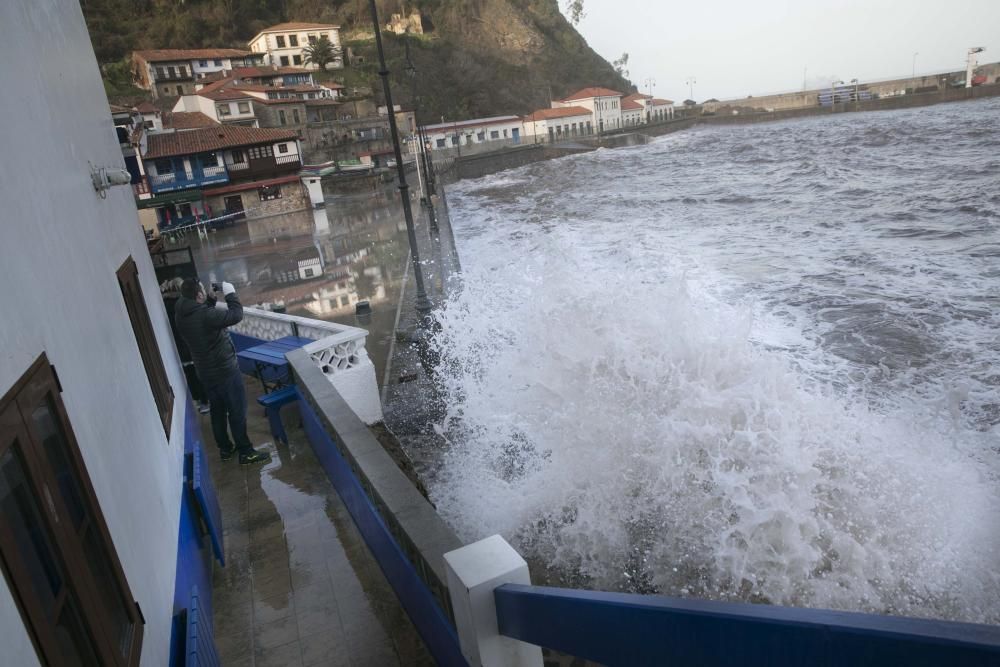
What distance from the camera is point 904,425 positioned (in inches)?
267

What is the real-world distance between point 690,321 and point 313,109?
5026 centimetres

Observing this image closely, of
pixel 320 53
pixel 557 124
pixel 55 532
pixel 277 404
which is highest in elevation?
pixel 320 53

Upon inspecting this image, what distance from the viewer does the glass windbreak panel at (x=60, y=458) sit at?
6.45ft

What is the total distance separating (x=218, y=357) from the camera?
5.61 metres

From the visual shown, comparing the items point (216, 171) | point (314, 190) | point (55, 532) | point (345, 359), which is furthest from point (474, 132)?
point (55, 532)

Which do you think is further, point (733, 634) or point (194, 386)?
point (194, 386)

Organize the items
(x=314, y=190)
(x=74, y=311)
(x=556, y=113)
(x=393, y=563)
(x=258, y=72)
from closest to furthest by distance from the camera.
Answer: (x=74, y=311) < (x=393, y=563) < (x=314, y=190) < (x=258, y=72) < (x=556, y=113)

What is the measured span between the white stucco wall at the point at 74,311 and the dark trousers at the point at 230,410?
1.21 metres

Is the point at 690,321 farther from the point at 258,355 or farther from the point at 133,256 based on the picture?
the point at 133,256

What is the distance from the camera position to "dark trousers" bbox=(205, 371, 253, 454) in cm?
569

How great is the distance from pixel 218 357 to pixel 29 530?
4037 mm

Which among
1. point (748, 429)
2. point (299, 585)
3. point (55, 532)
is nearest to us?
point (55, 532)

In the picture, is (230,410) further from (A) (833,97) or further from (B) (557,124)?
(A) (833,97)

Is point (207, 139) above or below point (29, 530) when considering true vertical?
above
